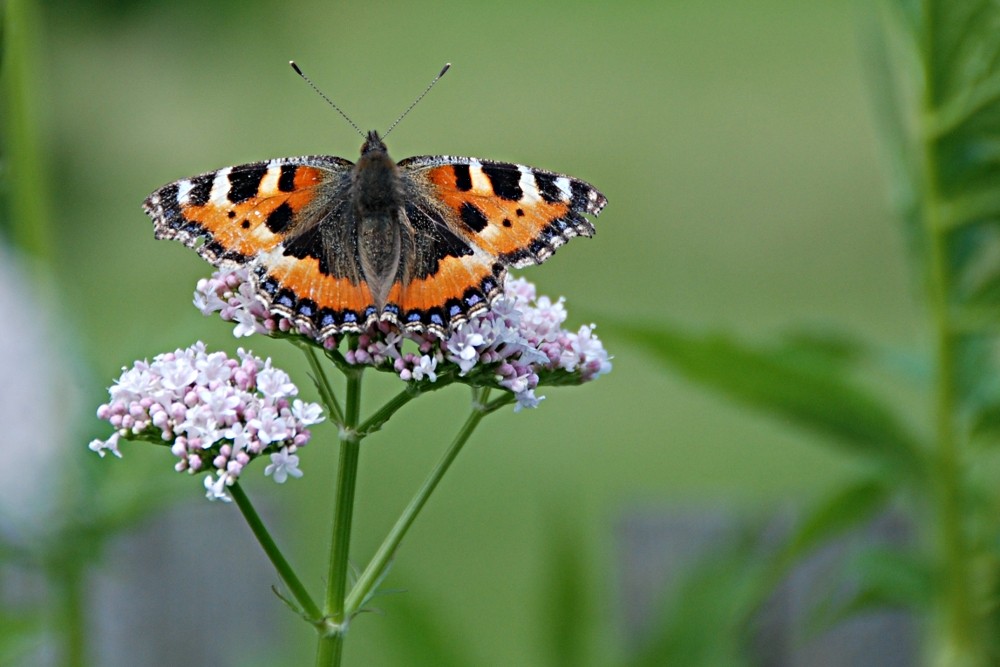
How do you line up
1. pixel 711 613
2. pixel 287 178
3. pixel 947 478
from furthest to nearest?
pixel 711 613 → pixel 947 478 → pixel 287 178

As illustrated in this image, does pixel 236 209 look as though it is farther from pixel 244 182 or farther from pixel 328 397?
pixel 328 397

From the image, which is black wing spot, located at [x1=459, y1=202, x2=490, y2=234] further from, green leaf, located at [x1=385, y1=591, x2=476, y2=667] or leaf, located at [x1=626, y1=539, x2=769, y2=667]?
leaf, located at [x1=626, y1=539, x2=769, y2=667]

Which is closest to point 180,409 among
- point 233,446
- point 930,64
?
point 233,446

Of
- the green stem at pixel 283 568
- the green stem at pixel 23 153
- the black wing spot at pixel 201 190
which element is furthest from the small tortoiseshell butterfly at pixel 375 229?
the green stem at pixel 23 153

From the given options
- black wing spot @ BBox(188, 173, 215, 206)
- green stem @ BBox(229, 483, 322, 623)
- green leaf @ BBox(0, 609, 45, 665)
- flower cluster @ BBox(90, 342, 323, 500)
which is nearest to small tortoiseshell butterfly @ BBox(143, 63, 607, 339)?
black wing spot @ BBox(188, 173, 215, 206)

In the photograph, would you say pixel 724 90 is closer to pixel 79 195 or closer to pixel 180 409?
pixel 79 195

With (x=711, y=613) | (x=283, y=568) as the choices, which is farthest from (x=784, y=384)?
(x=283, y=568)
